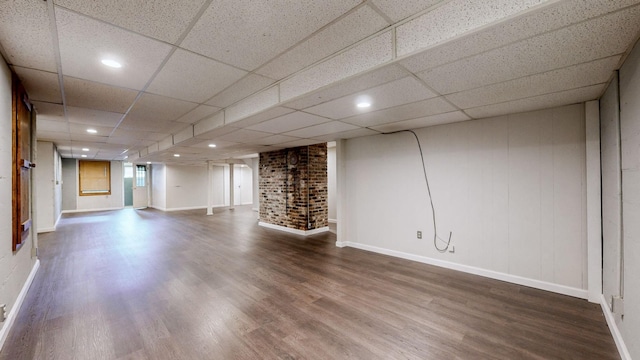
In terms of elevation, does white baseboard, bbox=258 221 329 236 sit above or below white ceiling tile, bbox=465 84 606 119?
below

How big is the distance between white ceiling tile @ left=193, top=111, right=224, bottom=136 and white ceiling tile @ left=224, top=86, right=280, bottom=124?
17cm

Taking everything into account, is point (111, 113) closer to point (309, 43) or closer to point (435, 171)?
point (309, 43)

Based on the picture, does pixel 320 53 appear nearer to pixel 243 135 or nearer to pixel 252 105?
pixel 252 105

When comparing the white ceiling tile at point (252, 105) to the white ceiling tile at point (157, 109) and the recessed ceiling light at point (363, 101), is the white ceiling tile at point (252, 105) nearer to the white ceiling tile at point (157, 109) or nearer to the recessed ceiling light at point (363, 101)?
the white ceiling tile at point (157, 109)

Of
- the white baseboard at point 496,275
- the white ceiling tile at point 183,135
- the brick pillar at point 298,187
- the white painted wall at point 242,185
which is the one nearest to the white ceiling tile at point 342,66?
the white ceiling tile at point 183,135

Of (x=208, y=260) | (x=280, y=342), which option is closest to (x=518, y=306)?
(x=280, y=342)

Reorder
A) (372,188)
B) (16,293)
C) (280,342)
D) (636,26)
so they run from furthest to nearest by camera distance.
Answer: (372,188) < (16,293) < (280,342) < (636,26)

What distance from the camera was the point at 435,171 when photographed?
4.10m

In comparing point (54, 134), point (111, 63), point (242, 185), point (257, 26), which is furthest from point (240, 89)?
point (242, 185)

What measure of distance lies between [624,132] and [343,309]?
2.82 metres

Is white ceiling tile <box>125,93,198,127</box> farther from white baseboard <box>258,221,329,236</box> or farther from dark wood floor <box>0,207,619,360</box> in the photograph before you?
white baseboard <box>258,221,329,236</box>

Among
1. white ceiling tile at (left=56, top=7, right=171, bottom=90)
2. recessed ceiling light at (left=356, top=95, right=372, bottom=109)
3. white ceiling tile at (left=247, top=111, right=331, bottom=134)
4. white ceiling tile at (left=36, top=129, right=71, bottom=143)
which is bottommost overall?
white ceiling tile at (left=247, top=111, right=331, bottom=134)

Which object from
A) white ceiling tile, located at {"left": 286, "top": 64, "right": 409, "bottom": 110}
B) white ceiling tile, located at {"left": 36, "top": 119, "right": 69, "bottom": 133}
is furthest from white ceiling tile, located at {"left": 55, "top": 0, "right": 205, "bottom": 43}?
white ceiling tile, located at {"left": 36, "top": 119, "right": 69, "bottom": 133}

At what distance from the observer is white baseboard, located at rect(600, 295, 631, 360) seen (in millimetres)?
1922
